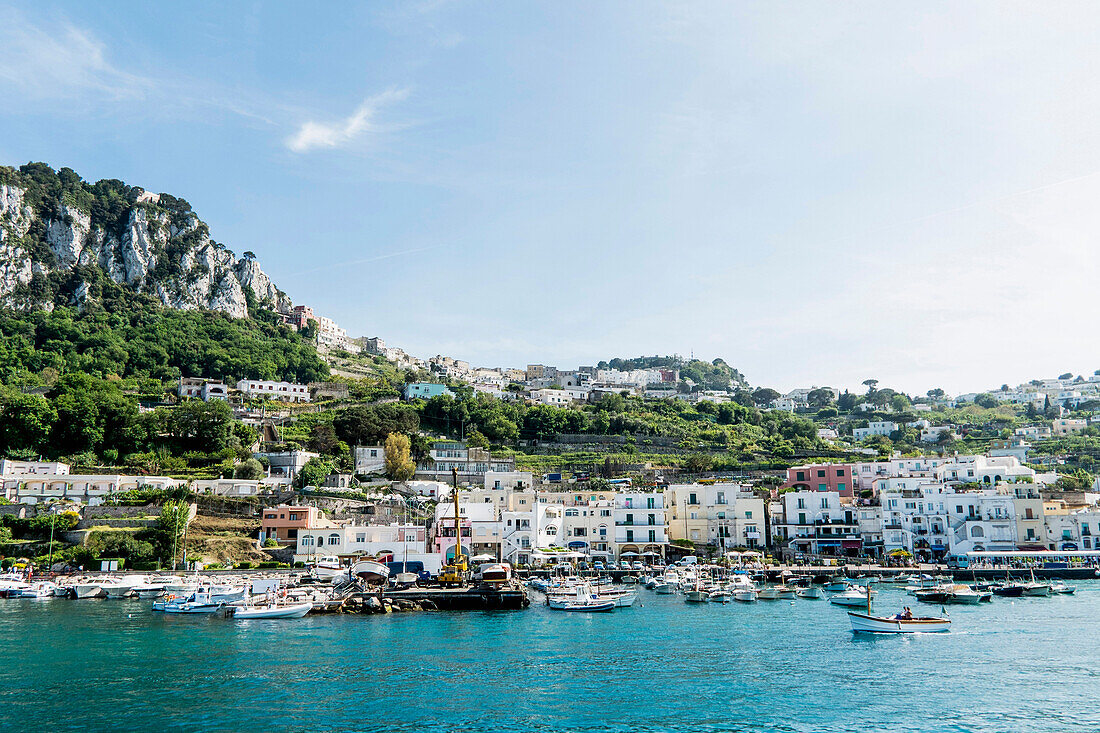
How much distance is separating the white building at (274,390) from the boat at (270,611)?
7069 centimetres

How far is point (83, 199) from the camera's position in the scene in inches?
5103

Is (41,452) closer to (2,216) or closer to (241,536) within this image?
(241,536)

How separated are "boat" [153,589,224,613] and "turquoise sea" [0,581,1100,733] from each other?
843 mm

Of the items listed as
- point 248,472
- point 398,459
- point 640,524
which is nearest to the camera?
point 640,524

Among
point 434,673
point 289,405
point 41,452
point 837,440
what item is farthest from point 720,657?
point 837,440

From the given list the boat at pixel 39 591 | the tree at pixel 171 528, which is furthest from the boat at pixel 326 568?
the boat at pixel 39 591

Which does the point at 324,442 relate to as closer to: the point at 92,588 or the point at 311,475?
the point at 311,475

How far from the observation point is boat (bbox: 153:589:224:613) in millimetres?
41844

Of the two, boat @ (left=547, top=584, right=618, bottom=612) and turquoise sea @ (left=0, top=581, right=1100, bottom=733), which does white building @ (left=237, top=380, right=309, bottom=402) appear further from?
boat @ (left=547, top=584, right=618, bottom=612)

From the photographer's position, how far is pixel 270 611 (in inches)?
1585

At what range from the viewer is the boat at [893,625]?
36.3 meters

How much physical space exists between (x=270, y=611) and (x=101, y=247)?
109298 millimetres

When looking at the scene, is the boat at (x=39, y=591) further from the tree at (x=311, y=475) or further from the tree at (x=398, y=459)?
the tree at (x=398, y=459)

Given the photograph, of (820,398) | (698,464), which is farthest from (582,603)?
(820,398)
